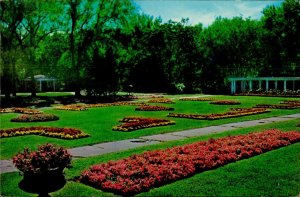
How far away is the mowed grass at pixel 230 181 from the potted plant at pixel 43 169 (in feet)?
0.71

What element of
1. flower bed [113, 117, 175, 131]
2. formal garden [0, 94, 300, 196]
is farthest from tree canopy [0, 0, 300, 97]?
formal garden [0, 94, 300, 196]

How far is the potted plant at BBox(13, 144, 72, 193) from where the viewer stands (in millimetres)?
7734

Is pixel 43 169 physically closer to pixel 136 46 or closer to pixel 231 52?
pixel 136 46

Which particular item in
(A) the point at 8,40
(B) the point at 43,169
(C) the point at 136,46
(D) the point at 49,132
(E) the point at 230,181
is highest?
(C) the point at 136,46

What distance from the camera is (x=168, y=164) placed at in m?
9.02

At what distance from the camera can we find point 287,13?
59531 millimetres

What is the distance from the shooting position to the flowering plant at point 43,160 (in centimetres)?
777

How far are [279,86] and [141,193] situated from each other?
56517 millimetres

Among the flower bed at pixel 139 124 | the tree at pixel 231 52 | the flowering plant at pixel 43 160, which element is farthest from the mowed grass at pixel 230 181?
the tree at pixel 231 52

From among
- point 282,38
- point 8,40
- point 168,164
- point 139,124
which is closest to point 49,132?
point 139,124

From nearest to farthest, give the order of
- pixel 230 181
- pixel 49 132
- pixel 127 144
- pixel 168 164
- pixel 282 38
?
pixel 230 181, pixel 168 164, pixel 127 144, pixel 49 132, pixel 282 38

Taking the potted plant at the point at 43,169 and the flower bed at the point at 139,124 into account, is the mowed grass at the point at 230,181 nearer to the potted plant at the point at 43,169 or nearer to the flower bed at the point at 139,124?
the potted plant at the point at 43,169

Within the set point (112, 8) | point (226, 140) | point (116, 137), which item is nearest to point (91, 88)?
point (112, 8)

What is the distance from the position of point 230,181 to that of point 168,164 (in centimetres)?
157
